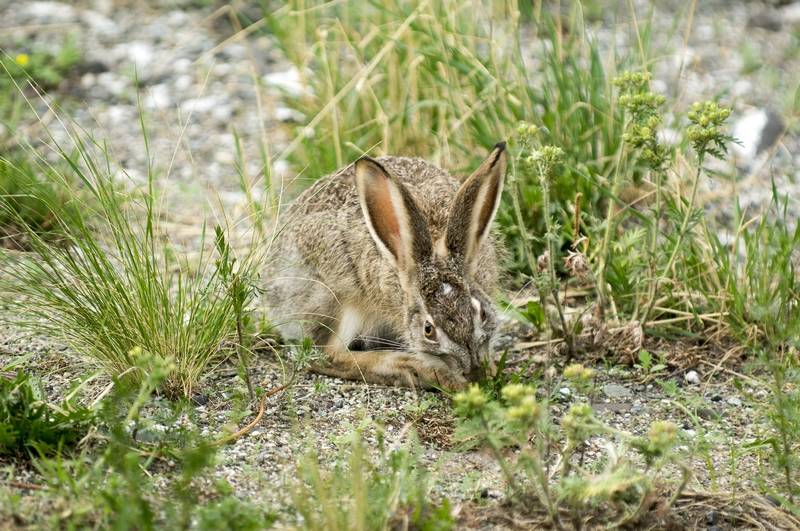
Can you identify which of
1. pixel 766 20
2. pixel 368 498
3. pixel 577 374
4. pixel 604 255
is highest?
pixel 577 374

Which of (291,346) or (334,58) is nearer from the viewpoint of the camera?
(291,346)

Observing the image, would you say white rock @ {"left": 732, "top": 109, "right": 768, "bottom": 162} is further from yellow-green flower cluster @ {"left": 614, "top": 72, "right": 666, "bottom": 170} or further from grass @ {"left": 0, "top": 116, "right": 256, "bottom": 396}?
grass @ {"left": 0, "top": 116, "right": 256, "bottom": 396}

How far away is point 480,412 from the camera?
11.8 feet

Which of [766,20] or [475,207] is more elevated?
[475,207]

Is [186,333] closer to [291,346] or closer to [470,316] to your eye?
[291,346]

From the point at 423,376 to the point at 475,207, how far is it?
86 centimetres

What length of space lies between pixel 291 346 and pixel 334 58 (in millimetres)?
2906

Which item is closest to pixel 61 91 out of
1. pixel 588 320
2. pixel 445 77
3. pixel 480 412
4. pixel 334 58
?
pixel 334 58

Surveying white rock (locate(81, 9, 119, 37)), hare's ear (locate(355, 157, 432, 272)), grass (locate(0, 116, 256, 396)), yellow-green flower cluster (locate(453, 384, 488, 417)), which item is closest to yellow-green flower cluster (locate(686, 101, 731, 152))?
hare's ear (locate(355, 157, 432, 272))

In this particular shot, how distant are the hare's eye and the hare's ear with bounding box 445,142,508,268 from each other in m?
0.37

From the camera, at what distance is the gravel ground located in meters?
4.59

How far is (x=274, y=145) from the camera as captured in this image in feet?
26.1

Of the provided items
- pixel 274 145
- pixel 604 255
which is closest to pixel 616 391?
pixel 604 255

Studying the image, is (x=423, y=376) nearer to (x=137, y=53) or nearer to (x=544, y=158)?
(x=544, y=158)
